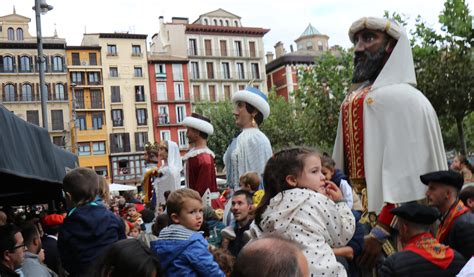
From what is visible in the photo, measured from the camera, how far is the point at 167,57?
56.6 metres

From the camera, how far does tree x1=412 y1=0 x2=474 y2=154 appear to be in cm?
1727

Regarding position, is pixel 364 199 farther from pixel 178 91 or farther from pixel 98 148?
pixel 178 91

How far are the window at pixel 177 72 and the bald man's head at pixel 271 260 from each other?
55.6 m

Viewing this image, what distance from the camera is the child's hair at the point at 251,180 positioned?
16.6ft

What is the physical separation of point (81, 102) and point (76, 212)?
51868 millimetres

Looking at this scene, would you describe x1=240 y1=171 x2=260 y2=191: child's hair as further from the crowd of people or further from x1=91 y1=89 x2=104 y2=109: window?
x1=91 y1=89 x2=104 y2=109: window

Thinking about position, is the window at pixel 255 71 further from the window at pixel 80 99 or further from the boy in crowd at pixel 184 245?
the boy in crowd at pixel 184 245

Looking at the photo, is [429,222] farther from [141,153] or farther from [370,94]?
[141,153]

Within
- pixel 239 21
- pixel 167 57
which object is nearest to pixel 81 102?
pixel 167 57

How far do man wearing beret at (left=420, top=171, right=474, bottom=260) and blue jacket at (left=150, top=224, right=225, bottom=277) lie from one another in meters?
1.60

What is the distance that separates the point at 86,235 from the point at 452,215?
9.06ft

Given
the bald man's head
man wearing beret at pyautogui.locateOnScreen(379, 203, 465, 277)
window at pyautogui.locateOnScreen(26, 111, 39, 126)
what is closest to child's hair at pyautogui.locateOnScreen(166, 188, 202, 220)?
man wearing beret at pyautogui.locateOnScreen(379, 203, 465, 277)

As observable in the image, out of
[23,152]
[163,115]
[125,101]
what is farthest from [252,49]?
[23,152]

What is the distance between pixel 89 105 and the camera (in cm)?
5422
